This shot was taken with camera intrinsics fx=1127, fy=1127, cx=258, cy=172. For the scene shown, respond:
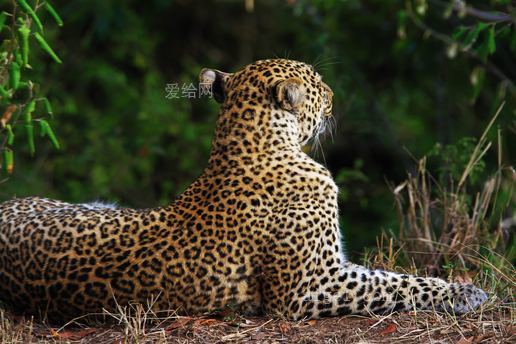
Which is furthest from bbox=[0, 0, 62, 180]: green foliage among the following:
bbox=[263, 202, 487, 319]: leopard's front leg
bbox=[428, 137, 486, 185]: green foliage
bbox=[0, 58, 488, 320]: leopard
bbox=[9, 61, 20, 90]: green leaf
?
bbox=[428, 137, 486, 185]: green foliage

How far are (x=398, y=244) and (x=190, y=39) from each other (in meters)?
10.6

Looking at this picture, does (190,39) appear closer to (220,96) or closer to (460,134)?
(460,134)

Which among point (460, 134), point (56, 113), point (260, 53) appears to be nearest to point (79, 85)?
point (56, 113)

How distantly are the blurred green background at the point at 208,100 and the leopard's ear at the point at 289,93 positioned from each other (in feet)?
18.8

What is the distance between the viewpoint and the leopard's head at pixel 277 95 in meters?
7.79

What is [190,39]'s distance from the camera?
61.8 ft

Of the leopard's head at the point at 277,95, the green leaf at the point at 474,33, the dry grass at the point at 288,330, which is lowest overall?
the dry grass at the point at 288,330

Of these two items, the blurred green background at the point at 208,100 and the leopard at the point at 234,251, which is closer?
the leopard at the point at 234,251

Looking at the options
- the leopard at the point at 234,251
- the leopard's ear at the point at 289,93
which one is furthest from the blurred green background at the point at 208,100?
the leopard at the point at 234,251

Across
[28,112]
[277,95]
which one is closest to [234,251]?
[277,95]

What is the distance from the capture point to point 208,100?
55.4ft

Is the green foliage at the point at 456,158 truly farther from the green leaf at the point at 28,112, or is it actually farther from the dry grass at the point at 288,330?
the green leaf at the point at 28,112

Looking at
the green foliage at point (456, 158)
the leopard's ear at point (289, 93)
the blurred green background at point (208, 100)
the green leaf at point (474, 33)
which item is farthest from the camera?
the blurred green background at point (208, 100)

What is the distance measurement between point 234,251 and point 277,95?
1139mm
